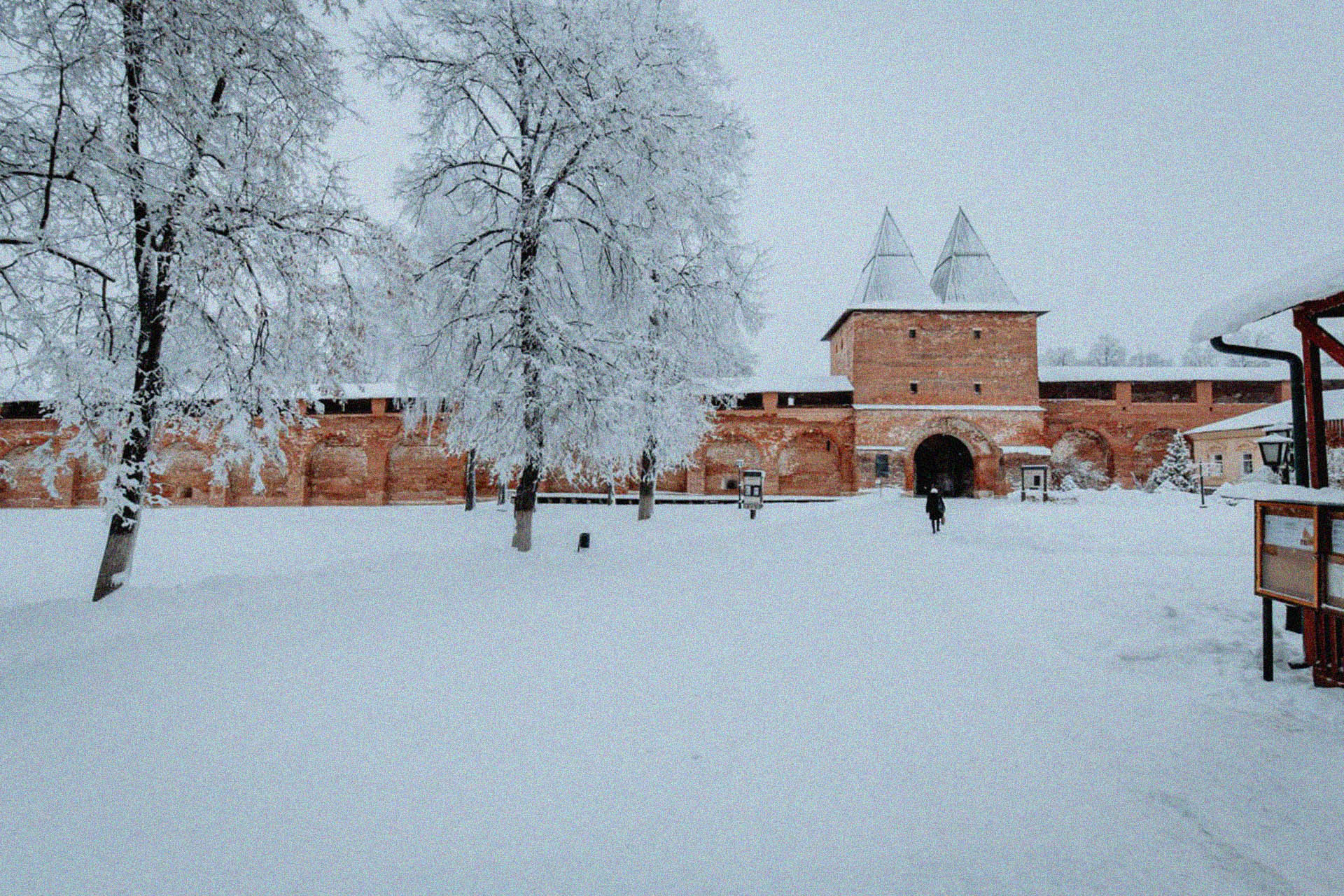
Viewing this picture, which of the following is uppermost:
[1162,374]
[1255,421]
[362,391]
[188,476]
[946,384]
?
[1162,374]

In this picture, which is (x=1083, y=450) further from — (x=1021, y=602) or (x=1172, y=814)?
(x=1172, y=814)

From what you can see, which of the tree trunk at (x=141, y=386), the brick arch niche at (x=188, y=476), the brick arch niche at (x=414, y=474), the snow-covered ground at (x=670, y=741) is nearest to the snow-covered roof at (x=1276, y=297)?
the snow-covered ground at (x=670, y=741)

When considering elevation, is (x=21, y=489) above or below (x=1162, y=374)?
below

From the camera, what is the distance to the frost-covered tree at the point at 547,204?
835 centimetres

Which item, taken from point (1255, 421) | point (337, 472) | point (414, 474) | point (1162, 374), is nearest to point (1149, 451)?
point (1162, 374)

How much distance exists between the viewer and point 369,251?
20.3 ft

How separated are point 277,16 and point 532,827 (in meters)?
6.98

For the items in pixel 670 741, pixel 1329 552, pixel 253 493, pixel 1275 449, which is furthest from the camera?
pixel 253 493

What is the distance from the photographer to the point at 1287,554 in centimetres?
364

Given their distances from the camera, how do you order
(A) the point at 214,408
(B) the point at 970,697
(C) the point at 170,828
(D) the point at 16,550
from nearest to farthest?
(C) the point at 170,828
(B) the point at 970,697
(A) the point at 214,408
(D) the point at 16,550

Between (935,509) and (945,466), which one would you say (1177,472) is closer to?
(945,466)

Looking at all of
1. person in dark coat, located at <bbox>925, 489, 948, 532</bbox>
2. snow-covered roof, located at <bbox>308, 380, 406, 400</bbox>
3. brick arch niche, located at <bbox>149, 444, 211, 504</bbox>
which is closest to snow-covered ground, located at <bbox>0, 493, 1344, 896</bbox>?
snow-covered roof, located at <bbox>308, 380, 406, 400</bbox>

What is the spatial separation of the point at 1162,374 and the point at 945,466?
335 inches

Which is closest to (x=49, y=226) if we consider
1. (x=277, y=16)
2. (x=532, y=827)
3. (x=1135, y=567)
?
(x=277, y=16)
